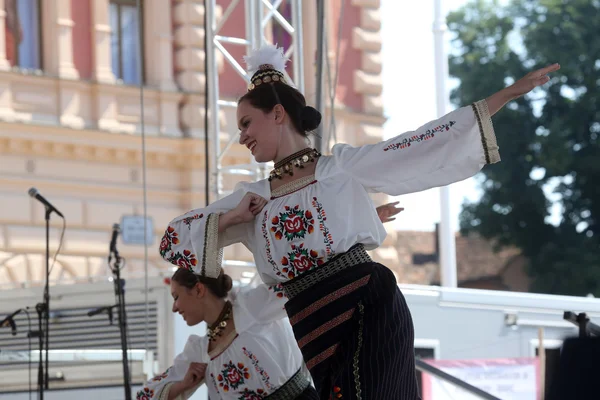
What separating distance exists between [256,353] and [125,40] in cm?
1034

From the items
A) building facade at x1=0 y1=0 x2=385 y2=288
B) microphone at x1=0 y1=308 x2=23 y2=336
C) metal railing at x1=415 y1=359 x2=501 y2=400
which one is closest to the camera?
metal railing at x1=415 y1=359 x2=501 y2=400

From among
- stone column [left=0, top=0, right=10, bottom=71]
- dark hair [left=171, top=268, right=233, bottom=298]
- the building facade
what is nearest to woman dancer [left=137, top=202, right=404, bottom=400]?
dark hair [left=171, top=268, right=233, bottom=298]

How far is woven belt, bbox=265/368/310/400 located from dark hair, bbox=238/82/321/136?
980 millimetres

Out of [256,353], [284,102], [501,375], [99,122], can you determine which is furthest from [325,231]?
[99,122]

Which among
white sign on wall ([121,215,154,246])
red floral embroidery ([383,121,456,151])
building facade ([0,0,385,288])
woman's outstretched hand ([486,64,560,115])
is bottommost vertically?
red floral embroidery ([383,121,456,151])

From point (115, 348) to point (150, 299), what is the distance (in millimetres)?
327

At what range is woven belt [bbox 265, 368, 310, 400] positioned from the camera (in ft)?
13.0

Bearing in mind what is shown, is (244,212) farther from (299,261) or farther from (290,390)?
(290,390)

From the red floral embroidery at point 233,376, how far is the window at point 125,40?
985 centimetres

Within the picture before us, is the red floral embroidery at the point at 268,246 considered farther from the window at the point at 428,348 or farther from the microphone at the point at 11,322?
the window at the point at 428,348

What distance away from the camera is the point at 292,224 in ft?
10.4

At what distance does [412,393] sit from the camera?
311cm

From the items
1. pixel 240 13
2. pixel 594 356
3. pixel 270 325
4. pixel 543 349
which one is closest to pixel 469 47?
pixel 240 13

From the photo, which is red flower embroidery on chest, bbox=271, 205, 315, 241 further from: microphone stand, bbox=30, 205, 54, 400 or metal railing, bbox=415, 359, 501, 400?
microphone stand, bbox=30, 205, 54, 400
